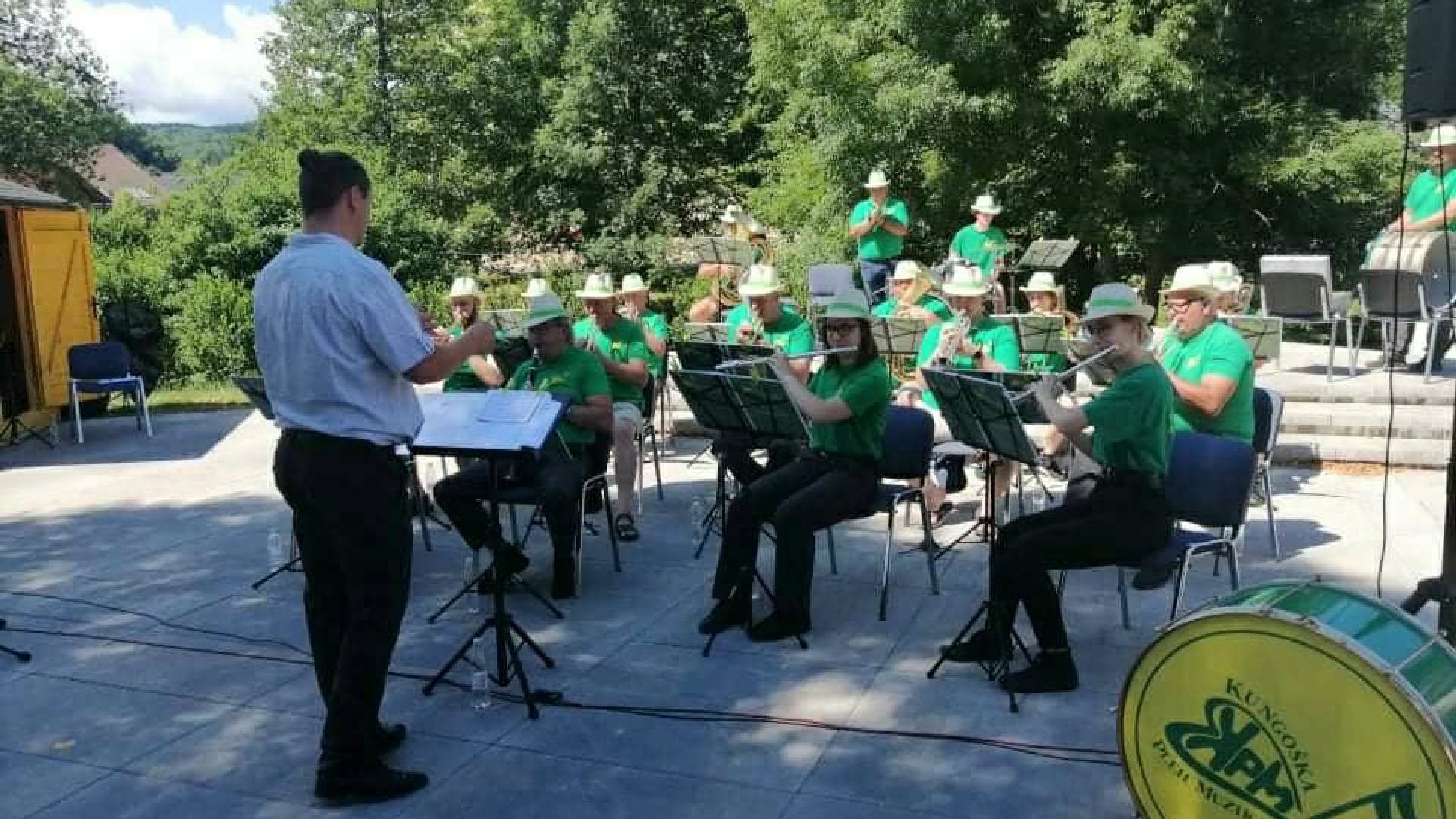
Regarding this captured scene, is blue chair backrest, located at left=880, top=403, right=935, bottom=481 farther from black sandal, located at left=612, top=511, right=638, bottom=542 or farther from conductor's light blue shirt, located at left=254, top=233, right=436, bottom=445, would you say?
conductor's light blue shirt, located at left=254, top=233, right=436, bottom=445

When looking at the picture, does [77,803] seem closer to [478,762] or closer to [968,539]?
[478,762]

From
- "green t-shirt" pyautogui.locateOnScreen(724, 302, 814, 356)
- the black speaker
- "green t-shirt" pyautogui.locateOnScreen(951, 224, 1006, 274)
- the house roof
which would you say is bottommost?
"green t-shirt" pyautogui.locateOnScreen(724, 302, 814, 356)

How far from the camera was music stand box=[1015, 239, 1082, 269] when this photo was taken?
13.5m

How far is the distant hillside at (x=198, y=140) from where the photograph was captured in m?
31.3

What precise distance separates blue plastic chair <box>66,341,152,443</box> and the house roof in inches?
58.8

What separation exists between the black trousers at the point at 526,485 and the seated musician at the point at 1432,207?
522cm

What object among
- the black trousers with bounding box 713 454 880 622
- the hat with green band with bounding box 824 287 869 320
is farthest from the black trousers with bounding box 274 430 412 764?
the hat with green band with bounding box 824 287 869 320

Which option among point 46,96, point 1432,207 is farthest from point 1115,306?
point 46,96

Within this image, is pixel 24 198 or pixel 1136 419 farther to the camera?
pixel 24 198

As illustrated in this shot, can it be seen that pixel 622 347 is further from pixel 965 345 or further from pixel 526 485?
pixel 965 345

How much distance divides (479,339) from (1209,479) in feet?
10.5

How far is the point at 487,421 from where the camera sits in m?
5.00

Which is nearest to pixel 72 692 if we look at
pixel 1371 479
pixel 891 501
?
pixel 891 501

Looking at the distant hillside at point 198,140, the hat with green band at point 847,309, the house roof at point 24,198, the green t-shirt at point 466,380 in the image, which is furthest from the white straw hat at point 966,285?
the distant hillside at point 198,140
